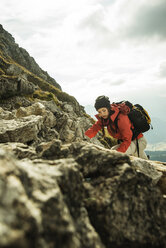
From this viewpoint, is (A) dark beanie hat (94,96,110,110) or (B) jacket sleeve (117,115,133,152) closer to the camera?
(B) jacket sleeve (117,115,133,152)

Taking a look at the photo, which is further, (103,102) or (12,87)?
(12,87)

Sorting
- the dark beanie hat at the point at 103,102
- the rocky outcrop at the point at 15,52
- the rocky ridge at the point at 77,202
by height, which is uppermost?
the rocky outcrop at the point at 15,52

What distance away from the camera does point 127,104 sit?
13773 mm

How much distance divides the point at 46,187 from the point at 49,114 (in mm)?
34311

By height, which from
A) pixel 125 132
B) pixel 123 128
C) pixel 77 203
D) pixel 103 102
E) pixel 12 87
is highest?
pixel 12 87

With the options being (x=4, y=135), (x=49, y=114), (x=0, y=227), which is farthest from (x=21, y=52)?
(x=0, y=227)

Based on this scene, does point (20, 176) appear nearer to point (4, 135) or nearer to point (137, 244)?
point (137, 244)

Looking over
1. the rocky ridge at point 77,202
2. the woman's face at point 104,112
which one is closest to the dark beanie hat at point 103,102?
the woman's face at point 104,112

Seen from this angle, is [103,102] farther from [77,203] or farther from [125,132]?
[77,203]

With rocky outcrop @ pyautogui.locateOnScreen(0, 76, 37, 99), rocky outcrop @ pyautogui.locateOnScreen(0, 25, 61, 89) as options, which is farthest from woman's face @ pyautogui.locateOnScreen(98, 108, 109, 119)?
rocky outcrop @ pyautogui.locateOnScreen(0, 25, 61, 89)

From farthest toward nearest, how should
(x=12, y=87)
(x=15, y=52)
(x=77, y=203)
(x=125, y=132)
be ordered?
(x=15, y=52)
(x=12, y=87)
(x=125, y=132)
(x=77, y=203)

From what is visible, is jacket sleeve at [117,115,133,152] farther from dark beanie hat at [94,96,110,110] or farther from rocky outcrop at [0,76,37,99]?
rocky outcrop at [0,76,37,99]

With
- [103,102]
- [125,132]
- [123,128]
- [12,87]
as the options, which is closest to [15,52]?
[12,87]

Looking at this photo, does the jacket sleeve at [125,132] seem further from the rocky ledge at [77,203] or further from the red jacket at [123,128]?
the rocky ledge at [77,203]
